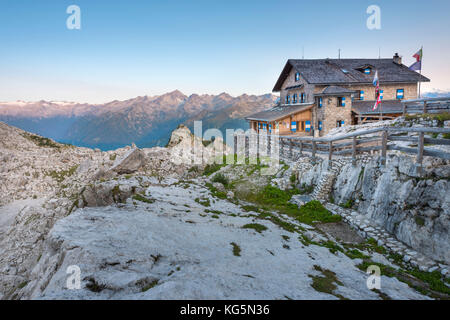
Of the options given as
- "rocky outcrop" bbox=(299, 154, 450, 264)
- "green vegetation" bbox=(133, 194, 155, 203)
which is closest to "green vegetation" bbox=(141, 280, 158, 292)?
"green vegetation" bbox=(133, 194, 155, 203)

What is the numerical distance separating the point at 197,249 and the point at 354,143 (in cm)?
1059

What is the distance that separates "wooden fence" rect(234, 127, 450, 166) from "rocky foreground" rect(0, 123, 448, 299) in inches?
81.3

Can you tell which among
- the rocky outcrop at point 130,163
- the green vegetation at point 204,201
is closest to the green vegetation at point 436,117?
the green vegetation at point 204,201

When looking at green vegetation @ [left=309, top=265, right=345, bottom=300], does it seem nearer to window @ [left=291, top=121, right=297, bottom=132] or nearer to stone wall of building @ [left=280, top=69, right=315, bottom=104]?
window @ [left=291, top=121, right=297, bottom=132]

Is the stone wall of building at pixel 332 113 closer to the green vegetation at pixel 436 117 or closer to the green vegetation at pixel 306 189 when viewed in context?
the green vegetation at pixel 436 117

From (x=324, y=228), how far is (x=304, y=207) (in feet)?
7.81

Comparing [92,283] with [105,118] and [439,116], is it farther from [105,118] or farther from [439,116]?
[105,118]

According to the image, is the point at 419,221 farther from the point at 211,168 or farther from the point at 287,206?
the point at 211,168

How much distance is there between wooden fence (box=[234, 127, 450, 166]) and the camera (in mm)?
9594

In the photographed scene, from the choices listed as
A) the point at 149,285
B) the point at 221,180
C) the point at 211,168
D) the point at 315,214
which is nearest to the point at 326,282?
the point at 149,285

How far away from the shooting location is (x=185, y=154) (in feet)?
89.1

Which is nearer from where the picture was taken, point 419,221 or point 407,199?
point 419,221

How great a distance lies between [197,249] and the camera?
7273 mm
